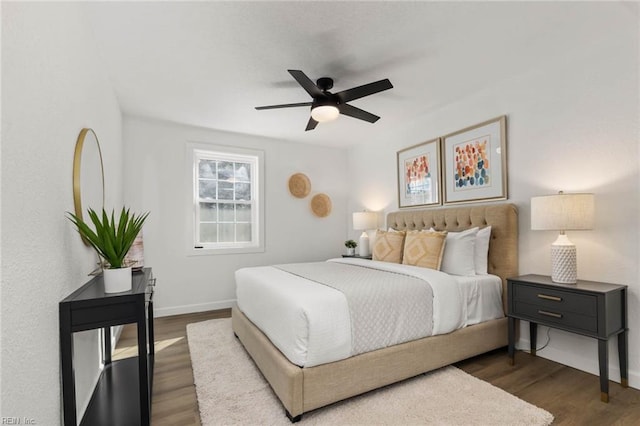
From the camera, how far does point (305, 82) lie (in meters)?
2.32

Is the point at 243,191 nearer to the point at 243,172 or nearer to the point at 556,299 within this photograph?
the point at 243,172

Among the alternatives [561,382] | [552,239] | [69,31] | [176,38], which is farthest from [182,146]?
[561,382]

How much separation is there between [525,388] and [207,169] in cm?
429

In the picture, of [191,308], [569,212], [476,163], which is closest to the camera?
[569,212]

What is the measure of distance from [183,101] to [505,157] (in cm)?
342

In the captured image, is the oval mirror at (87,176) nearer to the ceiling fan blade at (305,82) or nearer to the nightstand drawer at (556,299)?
the ceiling fan blade at (305,82)

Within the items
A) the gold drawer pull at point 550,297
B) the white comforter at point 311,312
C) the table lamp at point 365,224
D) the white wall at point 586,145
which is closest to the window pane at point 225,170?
the table lamp at point 365,224

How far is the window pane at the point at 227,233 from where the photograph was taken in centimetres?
455

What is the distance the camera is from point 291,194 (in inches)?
196

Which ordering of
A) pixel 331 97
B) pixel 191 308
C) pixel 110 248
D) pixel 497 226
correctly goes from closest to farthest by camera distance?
pixel 110 248, pixel 331 97, pixel 497 226, pixel 191 308

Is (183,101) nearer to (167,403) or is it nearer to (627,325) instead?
(167,403)

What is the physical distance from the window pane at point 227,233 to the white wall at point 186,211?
0.26 metres

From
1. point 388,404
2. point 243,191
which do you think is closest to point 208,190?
point 243,191

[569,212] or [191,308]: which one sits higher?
[569,212]
